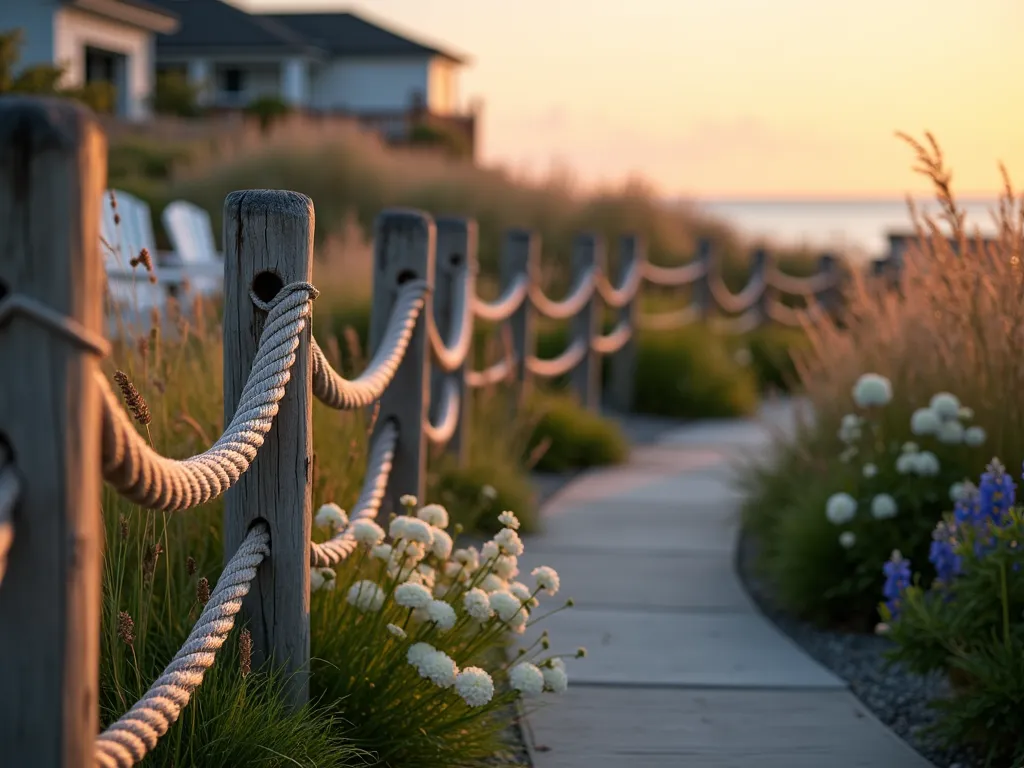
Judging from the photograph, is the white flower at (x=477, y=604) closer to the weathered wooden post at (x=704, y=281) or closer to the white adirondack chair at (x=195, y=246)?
the white adirondack chair at (x=195, y=246)

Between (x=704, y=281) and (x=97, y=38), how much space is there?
17598 millimetres

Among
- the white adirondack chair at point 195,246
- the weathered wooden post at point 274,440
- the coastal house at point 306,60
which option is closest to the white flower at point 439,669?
the weathered wooden post at point 274,440

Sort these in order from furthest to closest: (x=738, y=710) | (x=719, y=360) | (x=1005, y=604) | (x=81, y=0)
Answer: (x=81, y=0) → (x=719, y=360) → (x=738, y=710) → (x=1005, y=604)

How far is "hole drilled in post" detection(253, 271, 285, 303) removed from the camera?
2496mm

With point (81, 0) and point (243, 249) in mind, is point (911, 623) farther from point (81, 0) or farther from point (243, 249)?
point (81, 0)

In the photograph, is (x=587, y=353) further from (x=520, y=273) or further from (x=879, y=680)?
(x=879, y=680)

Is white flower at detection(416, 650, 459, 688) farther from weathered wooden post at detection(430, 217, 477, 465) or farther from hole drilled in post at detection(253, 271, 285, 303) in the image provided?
weathered wooden post at detection(430, 217, 477, 465)

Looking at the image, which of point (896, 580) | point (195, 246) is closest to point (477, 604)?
point (896, 580)

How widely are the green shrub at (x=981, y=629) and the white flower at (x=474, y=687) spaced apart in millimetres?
1185

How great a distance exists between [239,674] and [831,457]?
3.38 meters

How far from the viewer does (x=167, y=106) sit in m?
29.5

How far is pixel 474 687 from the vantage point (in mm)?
2555

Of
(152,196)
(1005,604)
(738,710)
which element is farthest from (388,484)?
(152,196)

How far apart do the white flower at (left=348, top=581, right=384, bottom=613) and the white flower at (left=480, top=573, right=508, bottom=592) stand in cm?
25
